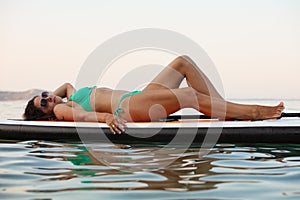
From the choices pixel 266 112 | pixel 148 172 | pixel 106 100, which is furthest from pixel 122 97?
pixel 148 172

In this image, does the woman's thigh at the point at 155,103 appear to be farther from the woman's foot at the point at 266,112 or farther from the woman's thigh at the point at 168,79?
the woman's foot at the point at 266,112

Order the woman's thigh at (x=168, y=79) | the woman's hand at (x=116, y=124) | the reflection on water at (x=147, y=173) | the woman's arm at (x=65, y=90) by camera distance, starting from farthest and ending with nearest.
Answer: the woman's arm at (x=65, y=90) < the woman's thigh at (x=168, y=79) < the woman's hand at (x=116, y=124) < the reflection on water at (x=147, y=173)

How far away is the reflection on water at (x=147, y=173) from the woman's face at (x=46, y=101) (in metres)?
0.93

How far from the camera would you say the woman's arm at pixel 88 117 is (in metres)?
3.90

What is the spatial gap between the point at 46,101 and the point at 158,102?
4.04 feet

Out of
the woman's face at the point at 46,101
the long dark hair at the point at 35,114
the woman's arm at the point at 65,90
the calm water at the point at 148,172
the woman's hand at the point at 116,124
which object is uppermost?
the woman's arm at the point at 65,90

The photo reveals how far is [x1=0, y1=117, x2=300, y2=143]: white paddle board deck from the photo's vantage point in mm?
3744

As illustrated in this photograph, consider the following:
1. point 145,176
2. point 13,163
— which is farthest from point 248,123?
point 13,163

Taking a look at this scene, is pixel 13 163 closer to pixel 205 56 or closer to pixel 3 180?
pixel 3 180

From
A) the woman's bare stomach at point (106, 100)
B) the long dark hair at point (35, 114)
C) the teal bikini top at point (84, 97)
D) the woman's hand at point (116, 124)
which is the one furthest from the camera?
the long dark hair at point (35, 114)

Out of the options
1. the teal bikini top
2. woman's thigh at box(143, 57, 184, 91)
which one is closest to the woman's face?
the teal bikini top

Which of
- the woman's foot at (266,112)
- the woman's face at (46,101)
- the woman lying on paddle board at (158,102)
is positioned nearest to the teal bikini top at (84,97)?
the woman lying on paddle board at (158,102)

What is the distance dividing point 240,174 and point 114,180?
725mm

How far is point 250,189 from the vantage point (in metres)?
2.15
